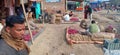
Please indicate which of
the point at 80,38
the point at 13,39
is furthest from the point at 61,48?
the point at 13,39

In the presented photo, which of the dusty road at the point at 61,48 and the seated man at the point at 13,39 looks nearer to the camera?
the seated man at the point at 13,39

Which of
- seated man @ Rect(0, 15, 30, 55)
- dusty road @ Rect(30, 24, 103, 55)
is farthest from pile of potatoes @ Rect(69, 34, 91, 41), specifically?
seated man @ Rect(0, 15, 30, 55)

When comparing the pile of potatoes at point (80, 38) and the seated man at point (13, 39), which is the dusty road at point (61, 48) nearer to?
the pile of potatoes at point (80, 38)

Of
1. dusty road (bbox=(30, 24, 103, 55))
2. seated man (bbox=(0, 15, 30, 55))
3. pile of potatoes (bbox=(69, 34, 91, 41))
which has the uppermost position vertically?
seated man (bbox=(0, 15, 30, 55))

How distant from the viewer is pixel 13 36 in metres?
3.20

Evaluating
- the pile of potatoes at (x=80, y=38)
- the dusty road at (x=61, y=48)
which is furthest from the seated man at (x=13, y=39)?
the pile of potatoes at (x=80, y=38)

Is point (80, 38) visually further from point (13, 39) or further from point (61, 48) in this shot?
point (13, 39)

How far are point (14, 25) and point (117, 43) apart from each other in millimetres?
8994

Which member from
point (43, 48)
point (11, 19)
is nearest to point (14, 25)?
point (11, 19)

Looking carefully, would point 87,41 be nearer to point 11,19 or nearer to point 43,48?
point 43,48

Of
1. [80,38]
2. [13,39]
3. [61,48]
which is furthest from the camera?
[80,38]

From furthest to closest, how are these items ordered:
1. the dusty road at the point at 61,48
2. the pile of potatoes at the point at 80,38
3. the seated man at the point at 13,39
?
the pile of potatoes at the point at 80,38 → the dusty road at the point at 61,48 → the seated man at the point at 13,39

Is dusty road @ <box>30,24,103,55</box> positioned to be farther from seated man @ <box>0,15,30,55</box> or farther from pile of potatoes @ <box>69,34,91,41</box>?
seated man @ <box>0,15,30,55</box>

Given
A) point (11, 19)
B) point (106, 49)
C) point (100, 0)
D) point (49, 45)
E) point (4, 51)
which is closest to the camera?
point (4, 51)
